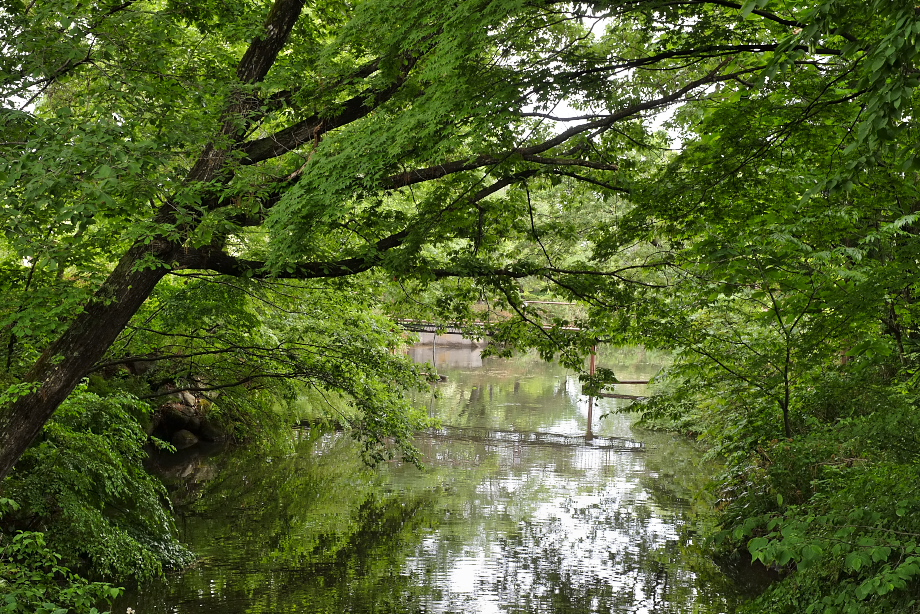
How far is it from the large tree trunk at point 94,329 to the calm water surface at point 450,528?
3005 millimetres

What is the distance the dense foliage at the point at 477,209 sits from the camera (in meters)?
4.59

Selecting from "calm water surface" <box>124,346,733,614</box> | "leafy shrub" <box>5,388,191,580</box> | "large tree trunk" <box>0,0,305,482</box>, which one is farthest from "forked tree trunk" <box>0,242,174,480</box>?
"calm water surface" <box>124,346,733,614</box>

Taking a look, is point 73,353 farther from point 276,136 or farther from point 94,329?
point 276,136

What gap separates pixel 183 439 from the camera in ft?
55.5

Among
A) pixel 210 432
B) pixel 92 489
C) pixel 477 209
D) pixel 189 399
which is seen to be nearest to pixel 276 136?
pixel 477 209

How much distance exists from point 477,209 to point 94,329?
12.8 ft

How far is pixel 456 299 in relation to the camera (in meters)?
9.07

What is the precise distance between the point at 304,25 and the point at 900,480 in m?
7.45

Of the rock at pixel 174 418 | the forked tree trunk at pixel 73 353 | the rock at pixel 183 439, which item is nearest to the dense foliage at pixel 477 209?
the forked tree trunk at pixel 73 353

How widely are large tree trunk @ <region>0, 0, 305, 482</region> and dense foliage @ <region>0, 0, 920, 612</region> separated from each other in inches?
0.9

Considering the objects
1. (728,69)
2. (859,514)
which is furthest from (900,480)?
(728,69)

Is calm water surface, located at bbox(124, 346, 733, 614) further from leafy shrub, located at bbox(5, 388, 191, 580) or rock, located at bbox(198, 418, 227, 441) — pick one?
rock, located at bbox(198, 418, 227, 441)

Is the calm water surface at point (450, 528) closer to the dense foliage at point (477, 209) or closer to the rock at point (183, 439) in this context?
the rock at point (183, 439)

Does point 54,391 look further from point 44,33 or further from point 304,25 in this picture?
point 304,25
